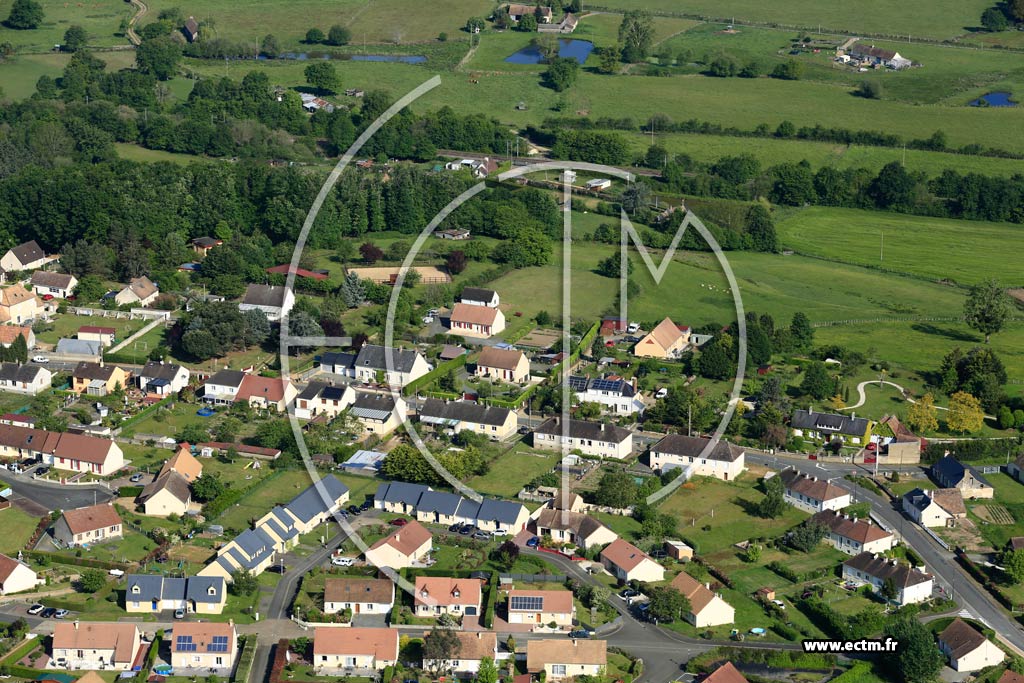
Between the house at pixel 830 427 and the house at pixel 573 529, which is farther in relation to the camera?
the house at pixel 830 427

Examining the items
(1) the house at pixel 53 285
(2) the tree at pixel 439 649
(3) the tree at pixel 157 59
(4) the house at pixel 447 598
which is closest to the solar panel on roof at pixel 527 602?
(4) the house at pixel 447 598

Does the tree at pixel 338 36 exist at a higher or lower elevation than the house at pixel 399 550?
higher

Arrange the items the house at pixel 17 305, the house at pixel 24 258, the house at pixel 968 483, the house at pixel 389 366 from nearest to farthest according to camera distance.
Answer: the house at pixel 968 483 < the house at pixel 389 366 < the house at pixel 17 305 < the house at pixel 24 258

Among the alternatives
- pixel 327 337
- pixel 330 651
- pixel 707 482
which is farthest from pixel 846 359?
pixel 330 651

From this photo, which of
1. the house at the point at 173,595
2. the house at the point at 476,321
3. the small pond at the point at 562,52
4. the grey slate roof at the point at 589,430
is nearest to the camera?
the house at the point at 173,595

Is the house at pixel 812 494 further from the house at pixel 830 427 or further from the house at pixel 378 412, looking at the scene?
the house at pixel 378 412

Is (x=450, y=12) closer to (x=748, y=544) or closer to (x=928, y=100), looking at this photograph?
(x=928, y=100)

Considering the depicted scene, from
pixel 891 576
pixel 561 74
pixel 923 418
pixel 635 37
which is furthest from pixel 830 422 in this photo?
pixel 635 37

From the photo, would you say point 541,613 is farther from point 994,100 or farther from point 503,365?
point 994,100
